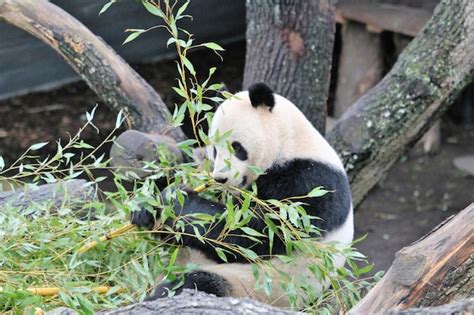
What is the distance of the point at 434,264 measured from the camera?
2.29 m

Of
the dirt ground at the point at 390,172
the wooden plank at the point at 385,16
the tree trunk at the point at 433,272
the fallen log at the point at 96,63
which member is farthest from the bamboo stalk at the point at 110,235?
the wooden plank at the point at 385,16

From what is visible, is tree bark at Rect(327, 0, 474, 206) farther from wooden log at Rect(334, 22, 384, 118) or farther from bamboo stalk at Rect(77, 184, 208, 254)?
wooden log at Rect(334, 22, 384, 118)

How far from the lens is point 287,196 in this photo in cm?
314

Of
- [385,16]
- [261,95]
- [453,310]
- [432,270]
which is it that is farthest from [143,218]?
[385,16]

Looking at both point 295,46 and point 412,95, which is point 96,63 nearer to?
point 295,46

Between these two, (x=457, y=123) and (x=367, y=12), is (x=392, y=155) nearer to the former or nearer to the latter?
(x=367, y=12)

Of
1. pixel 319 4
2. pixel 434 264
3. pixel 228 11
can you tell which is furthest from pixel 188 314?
pixel 228 11

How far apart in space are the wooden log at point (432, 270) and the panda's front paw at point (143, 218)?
1.05 m

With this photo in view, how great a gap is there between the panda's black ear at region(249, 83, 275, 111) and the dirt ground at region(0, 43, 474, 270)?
255 cm

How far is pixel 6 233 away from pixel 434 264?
1.49 m

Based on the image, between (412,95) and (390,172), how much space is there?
294 cm

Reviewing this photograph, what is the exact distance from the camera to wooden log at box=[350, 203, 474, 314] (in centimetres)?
229

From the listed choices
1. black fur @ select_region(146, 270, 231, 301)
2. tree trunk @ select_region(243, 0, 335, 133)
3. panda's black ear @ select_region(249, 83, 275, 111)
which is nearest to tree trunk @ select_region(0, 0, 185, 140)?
tree trunk @ select_region(243, 0, 335, 133)

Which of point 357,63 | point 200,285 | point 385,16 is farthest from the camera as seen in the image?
point 357,63
